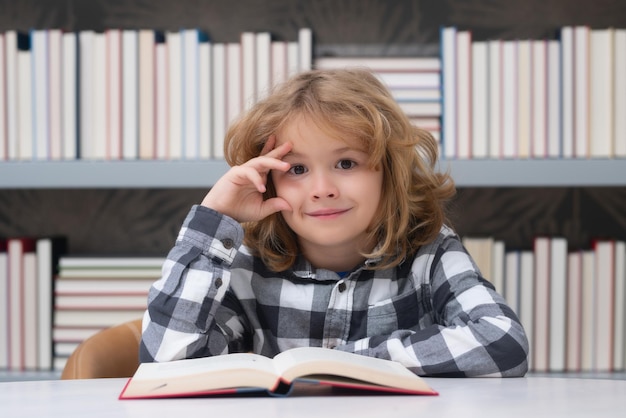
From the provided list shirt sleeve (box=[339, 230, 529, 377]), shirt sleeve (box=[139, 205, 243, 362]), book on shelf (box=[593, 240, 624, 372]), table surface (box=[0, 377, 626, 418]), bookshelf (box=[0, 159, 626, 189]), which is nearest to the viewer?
table surface (box=[0, 377, 626, 418])

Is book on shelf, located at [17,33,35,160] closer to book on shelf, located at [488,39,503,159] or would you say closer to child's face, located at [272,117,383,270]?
child's face, located at [272,117,383,270]

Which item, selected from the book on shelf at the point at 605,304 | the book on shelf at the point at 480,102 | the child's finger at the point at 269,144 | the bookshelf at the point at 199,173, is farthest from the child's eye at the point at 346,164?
the book on shelf at the point at 605,304

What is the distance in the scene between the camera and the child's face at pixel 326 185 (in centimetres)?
109

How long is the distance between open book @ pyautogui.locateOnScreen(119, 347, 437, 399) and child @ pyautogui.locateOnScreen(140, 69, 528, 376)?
0.79ft

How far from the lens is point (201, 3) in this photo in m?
1.96

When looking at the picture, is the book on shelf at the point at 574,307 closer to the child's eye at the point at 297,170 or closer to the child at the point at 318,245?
the child at the point at 318,245

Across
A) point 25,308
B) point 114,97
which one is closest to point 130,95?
point 114,97

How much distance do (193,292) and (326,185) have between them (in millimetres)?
246

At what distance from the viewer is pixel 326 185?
108cm

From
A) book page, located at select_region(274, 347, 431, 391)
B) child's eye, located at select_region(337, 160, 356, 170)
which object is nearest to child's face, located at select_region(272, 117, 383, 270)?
child's eye, located at select_region(337, 160, 356, 170)

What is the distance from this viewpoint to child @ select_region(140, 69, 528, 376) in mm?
1053

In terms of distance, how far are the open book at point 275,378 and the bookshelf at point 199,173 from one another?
35.2 inches

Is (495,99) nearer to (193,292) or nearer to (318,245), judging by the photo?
(318,245)

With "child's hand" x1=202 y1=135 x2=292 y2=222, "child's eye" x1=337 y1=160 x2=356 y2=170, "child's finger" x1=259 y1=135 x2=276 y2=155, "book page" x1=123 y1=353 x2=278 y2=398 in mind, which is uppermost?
"child's finger" x1=259 y1=135 x2=276 y2=155
